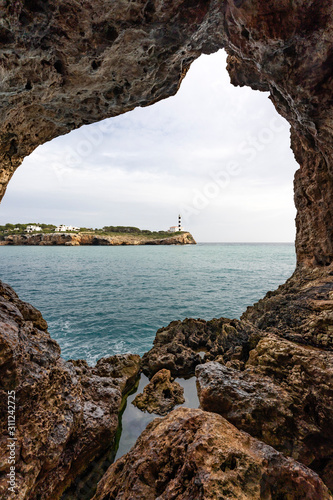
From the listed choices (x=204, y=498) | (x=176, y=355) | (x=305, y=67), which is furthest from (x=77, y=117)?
(x=204, y=498)

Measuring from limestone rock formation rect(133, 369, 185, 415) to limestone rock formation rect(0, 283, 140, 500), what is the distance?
1377mm

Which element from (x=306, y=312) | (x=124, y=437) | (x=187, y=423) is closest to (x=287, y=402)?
(x=187, y=423)

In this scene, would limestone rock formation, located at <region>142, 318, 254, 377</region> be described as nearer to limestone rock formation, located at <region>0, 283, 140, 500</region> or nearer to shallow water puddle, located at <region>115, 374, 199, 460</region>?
shallow water puddle, located at <region>115, 374, 199, 460</region>

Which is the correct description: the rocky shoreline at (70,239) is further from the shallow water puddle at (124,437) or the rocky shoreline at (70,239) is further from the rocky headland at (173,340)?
the shallow water puddle at (124,437)

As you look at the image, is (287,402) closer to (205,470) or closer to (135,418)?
(205,470)

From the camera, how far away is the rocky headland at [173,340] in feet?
10.2

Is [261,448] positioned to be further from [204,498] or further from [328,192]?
[328,192]

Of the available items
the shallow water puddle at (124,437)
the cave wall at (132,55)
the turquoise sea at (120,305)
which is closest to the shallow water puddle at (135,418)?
the shallow water puddle at (124,437)

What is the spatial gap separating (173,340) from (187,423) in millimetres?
7756

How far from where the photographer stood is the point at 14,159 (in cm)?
961

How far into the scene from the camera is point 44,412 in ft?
14.4

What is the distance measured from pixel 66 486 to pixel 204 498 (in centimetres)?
402

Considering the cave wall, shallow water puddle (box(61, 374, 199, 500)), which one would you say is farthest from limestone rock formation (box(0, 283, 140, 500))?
the cave wall

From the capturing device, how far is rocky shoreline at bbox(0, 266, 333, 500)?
2824mm
